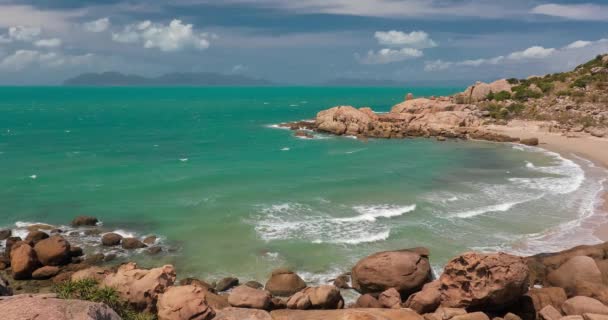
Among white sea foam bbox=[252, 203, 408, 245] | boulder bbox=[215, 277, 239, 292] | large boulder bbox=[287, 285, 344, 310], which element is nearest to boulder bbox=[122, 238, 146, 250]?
white sea foam bbox=[252, 203, 408, 245]

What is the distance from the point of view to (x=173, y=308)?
671 inches

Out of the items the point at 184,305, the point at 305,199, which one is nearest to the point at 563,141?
the point at 305,199

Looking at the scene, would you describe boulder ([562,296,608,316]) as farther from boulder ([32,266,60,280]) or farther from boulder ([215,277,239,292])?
boulder ([32,266,60,280])

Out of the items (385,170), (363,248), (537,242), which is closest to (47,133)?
(385,170)

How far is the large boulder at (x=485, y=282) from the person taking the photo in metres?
18.0

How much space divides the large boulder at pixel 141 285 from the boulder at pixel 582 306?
15.7 m

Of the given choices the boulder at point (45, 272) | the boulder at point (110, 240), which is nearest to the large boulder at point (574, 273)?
the boulder at point (110, 240)

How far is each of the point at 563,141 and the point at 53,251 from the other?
6357 centimetres

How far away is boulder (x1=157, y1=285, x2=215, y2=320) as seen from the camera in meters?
16.7

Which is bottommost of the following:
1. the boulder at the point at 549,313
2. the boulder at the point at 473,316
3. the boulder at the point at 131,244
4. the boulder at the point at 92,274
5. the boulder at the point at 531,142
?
the boulder at the point at 131,244

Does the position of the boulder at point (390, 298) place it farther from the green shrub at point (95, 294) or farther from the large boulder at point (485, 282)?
the green shrub at point (95, 294)

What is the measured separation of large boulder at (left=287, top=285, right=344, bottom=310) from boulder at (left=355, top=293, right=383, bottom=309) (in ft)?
3.45

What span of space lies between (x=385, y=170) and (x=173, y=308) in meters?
35.0

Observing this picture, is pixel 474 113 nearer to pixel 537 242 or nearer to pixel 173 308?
pixel 537 242
